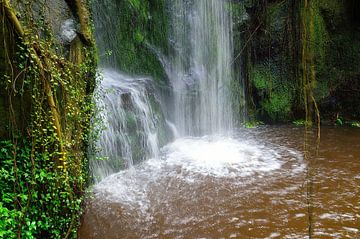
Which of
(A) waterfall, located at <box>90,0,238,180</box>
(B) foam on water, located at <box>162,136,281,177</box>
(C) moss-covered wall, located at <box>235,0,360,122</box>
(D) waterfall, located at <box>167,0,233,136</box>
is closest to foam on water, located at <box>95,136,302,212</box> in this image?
(B) foam on water, located at <box>162,136,281,177</box>

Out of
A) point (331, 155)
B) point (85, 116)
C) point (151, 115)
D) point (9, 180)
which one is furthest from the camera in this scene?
point (151, 115)

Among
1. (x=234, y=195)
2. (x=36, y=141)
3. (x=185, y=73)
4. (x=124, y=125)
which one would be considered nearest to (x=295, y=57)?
(x=185, y=73)

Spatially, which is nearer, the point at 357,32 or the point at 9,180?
the point at 9,180

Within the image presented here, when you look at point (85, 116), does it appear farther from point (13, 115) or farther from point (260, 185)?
point (260, 185)

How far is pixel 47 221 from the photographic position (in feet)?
10.8

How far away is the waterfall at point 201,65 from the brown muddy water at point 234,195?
6.23 ft

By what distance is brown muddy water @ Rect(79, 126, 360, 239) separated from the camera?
4047 mm

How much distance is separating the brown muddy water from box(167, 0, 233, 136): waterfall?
6.23 feet

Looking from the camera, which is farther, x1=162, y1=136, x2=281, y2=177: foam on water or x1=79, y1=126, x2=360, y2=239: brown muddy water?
x1=162, y1=136, x2=281, y2=177: foam on water

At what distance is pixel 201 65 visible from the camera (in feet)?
30.2

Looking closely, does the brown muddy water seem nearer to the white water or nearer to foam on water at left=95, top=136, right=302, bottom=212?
foam on water at left=95, top=136, right=302, bottom=212

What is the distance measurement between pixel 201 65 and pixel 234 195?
503cm

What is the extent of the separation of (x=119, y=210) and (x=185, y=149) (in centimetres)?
295

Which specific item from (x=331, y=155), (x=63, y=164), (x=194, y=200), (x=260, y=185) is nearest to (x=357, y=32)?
(x=331, y=155)
